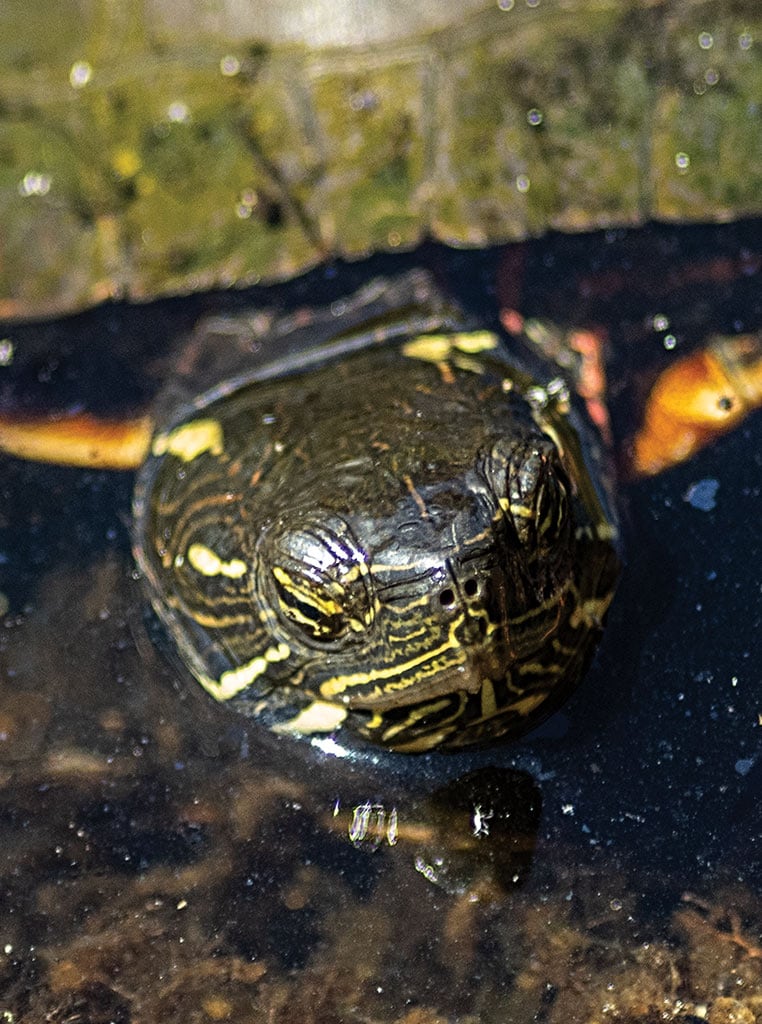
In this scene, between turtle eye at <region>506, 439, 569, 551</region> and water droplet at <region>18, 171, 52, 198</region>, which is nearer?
turtle eye at <region>506, 439, 569, 551</region>

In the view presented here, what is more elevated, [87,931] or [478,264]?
[478,264]

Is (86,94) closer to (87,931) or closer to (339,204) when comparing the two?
(339,204)

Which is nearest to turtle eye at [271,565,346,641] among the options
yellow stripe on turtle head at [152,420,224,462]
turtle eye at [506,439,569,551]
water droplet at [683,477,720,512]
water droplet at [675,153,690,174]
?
turtle eye at [506,439,569,551]

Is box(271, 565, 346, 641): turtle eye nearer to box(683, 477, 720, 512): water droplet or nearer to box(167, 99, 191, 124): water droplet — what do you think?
box(683, 477, 720, 512): water droplet

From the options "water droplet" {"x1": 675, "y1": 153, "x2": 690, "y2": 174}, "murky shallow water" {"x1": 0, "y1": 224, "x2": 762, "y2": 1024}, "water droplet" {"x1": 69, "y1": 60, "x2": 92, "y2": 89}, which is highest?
"water droplet" {"x1": 69, "y1": 60, "x2": 92, "y2": 89}

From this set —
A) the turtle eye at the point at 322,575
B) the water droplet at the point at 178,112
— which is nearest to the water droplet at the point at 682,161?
the water droplet at the point at 178,112

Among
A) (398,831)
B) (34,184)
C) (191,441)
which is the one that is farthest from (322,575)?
(34,184)

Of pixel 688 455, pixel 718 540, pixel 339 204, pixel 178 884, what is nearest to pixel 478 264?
pixel 339 204

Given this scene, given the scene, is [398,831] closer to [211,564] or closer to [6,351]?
[211,564]
